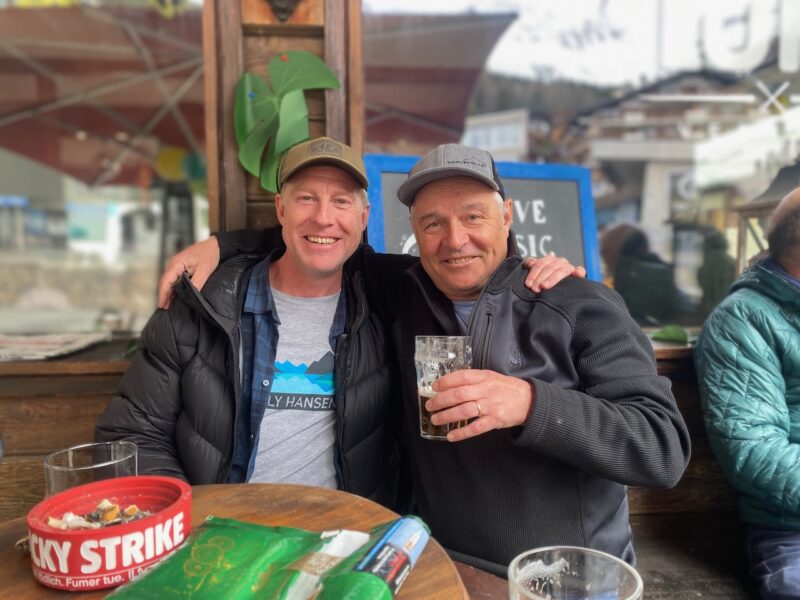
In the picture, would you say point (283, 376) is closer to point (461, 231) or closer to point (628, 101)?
point (461, 231)

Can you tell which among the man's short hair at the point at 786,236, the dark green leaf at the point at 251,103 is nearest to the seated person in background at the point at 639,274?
the man's short hair at the point at 786,236

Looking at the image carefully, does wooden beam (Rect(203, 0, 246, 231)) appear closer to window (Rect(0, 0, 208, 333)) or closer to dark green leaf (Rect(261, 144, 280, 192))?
dark green leaf (Rect(261, 144, 280, 192))

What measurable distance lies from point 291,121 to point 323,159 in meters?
0.56

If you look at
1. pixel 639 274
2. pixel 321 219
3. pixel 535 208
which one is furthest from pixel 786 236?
pixel 639 274

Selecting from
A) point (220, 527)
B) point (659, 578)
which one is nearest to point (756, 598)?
point (659, 578)

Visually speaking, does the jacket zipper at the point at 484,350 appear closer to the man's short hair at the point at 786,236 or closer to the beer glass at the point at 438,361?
the beer glass at the point at 438,361

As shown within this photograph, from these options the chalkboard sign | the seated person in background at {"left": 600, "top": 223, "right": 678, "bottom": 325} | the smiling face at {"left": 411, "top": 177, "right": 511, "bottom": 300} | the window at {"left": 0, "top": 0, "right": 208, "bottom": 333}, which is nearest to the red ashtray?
the smiling face at {"left": 411, "top": 177, "right": 511, "bottom": 300}

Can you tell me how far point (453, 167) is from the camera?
1.41 metres

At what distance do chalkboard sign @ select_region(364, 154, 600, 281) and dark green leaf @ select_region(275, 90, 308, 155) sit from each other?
1.08 ft

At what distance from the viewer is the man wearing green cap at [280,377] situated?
1.61 meters

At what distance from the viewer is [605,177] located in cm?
561

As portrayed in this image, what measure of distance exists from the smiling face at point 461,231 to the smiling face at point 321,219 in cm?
31

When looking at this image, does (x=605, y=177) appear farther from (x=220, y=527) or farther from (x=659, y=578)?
(x=220, y=527)

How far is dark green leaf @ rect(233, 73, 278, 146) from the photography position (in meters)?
2.11
